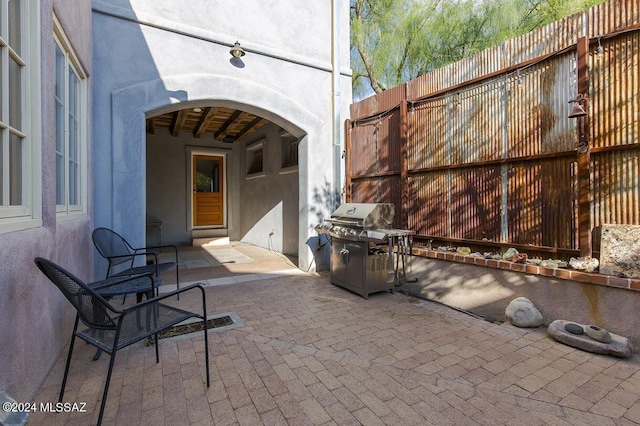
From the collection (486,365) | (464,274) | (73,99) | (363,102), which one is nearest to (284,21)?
(363,102)

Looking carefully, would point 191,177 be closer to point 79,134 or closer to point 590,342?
point 79,134

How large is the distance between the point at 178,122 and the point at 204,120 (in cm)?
70

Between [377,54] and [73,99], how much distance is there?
25.7 feet

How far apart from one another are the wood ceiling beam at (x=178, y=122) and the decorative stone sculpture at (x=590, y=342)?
6.62 m

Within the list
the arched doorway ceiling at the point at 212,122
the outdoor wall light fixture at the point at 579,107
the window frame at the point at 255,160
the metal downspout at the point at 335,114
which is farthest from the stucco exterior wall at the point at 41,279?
the window frame at the point at 255,160

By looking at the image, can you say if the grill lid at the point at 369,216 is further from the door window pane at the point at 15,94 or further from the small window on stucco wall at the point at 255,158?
the small window on stucco wall at the point at 255,158

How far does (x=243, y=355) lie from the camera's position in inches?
106

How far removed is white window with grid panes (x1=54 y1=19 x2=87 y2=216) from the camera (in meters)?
3.00

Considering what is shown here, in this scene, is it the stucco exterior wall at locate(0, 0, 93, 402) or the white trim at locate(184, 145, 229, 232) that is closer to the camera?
the stucco exterior wall at locate(0, 0, 93, 402)

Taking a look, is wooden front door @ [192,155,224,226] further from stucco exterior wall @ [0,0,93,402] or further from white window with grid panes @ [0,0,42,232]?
white window with grid panes @ [0,0,42,232]

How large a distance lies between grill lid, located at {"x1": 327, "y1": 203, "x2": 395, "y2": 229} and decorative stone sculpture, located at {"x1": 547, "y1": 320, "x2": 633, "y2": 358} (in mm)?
2115

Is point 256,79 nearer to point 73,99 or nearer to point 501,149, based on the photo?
point 73,99

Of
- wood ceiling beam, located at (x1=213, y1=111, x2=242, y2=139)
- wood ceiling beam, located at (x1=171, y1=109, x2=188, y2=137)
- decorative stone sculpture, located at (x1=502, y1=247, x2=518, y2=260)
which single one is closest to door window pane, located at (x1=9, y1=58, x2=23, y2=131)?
wood ceiling beam, located at (x1=171, y1=109, x2=188, y2=137)

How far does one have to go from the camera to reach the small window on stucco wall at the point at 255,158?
344 inches
